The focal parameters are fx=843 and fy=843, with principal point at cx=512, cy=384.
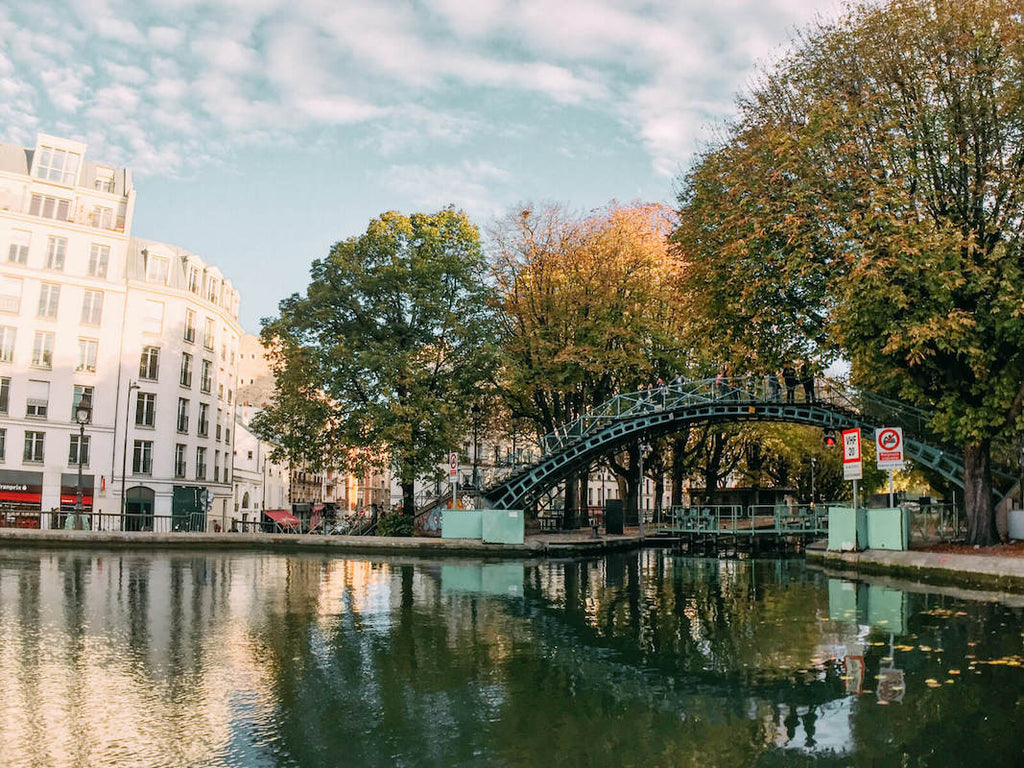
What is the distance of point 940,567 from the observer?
20297 millimetres

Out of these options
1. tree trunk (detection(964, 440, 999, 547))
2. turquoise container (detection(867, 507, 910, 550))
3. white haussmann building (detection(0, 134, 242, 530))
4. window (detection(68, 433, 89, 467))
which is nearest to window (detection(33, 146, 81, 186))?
white haussmann building (detection(0, 134, 242, 530))

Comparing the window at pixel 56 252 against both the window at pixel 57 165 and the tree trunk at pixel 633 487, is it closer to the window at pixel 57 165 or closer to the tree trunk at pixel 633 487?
the window at pixel 57 165

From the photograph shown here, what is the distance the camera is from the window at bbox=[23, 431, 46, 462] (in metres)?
48.6

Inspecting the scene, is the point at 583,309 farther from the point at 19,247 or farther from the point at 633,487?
the point at 19,247

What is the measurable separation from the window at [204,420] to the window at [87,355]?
323 inches

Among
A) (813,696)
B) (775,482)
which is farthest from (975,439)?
(775,482)

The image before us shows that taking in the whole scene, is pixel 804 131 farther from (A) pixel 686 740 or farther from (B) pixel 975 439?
(A) pixel 686 740

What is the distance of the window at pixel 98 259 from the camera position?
5278 centimetres

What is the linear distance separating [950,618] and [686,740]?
28.3 ft

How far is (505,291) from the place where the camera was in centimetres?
4306

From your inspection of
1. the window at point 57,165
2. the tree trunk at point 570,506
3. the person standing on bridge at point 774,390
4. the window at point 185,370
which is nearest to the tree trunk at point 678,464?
the tree trunk at point 570,506

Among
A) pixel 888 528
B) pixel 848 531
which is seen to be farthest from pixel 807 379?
pixel 888 528

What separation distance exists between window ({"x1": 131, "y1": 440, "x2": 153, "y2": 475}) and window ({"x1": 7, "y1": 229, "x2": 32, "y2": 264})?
12745 millimetres

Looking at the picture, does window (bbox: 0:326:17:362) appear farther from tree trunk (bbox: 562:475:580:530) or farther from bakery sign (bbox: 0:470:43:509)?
tree trunk (bbox: 562:475:580:530)
